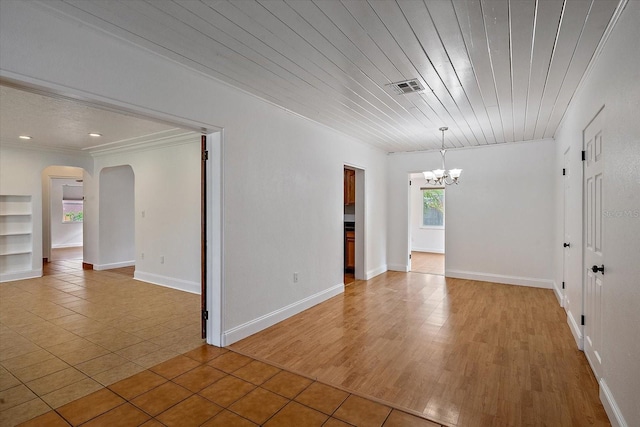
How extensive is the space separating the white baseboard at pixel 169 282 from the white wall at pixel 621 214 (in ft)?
16.3

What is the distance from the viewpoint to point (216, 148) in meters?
3.18

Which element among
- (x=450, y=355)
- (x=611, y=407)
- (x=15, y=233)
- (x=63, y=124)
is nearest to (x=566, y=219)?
(x=450, y=355)

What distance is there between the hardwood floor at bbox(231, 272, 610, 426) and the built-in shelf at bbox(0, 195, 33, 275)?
5.78 meters

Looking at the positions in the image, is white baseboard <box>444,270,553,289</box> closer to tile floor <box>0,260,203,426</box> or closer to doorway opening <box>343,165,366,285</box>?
doorway opening <box>343,165,366,285</box>

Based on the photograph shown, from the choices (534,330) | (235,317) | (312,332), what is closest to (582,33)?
(534,330)

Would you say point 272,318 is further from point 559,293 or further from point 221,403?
point 559,293

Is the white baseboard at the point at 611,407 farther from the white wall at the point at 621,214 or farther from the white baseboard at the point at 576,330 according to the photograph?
the white baseboard at the point at 576,330

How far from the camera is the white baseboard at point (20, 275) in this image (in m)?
5.94

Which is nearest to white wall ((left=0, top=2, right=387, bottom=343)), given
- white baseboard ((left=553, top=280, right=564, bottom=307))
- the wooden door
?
the wooden door

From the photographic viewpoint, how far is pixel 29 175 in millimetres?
6352

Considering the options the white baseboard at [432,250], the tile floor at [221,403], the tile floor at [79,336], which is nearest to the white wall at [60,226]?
the tile floor at [79,336]

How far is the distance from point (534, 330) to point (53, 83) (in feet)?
15.9

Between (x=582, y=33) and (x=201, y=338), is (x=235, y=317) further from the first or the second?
(x=582, y=33)

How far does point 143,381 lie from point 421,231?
9.37 m
